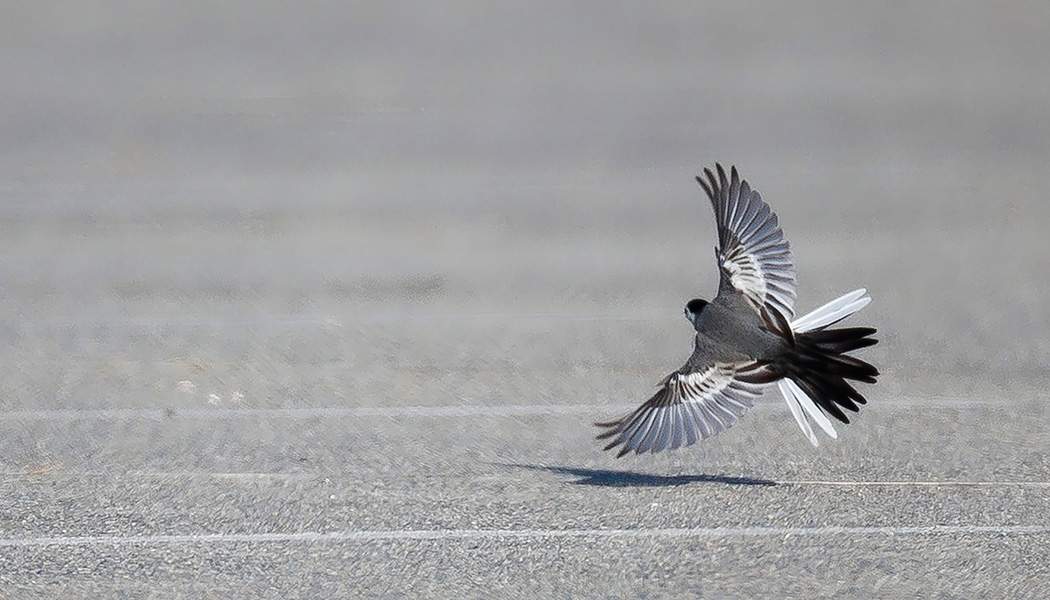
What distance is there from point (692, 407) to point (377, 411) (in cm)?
213

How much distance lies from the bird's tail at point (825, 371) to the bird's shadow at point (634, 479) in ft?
1.94

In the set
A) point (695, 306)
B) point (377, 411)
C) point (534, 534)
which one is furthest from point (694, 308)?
point (377, 411)

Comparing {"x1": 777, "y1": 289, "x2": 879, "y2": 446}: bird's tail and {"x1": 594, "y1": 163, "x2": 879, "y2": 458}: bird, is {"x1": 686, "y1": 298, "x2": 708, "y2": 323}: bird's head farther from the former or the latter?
{"x1": 777, "y1": 289, "x2": 879, "y2": 446}: bird's tail

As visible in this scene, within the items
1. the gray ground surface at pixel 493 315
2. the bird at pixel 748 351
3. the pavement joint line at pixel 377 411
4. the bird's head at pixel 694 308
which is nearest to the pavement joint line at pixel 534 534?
the gray ground surface at pixel 493 315

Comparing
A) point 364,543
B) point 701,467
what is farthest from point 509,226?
point 364,543

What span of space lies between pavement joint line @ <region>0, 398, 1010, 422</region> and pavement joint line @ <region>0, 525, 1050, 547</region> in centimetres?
181

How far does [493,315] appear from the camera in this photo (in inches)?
388

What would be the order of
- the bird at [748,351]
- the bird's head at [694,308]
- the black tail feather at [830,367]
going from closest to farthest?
the black tail feather at [830,367]
the bird at [748,351]
the bird's head at [694,308]

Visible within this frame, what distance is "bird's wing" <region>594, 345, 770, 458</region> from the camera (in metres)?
5.96

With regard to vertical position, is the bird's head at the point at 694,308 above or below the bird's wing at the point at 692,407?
above

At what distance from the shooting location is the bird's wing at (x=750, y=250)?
6301 millimetres

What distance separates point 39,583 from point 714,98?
14747 mm

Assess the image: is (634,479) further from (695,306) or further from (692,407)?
(695,306)

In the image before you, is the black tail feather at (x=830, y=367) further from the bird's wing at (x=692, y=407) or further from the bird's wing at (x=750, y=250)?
the bird's wing at (x=750, y=250)
